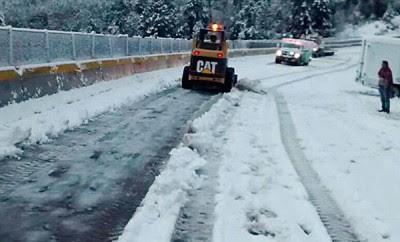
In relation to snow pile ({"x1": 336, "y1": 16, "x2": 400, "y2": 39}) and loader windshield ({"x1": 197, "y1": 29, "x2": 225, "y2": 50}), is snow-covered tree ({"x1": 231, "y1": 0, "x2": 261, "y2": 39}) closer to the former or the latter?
snow pile ({"x1": 336, "y1": 16, "x2": 400, "y2": 39})

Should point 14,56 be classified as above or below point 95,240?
above

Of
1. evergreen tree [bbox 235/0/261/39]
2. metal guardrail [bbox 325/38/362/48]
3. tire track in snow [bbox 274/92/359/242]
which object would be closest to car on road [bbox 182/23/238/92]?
tire track in snow [bbox 274/92/359/242]

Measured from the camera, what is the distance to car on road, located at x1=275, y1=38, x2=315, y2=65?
4144cm

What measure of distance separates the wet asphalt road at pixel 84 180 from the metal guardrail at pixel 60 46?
3057 millimetres

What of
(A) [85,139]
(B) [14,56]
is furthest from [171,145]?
(B) [14,56]

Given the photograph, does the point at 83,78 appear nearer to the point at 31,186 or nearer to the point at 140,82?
the point at 140,82

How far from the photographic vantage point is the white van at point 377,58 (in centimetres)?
2380

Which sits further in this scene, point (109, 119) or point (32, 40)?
point (32, 40)

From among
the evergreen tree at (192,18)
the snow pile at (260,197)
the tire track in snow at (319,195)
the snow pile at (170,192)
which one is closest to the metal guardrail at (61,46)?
the snow pile at (170,192)

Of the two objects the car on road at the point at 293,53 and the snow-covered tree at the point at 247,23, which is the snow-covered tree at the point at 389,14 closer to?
the snow-covered tree at the point at 247,23

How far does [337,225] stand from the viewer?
6.27 meters

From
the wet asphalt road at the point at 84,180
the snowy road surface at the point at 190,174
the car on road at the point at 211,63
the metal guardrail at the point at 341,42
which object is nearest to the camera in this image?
the wet asphalt road at the point at 84,180

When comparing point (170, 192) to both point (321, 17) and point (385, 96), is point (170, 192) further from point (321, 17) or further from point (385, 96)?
point (321, 17)

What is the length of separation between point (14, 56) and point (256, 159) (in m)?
7.15
